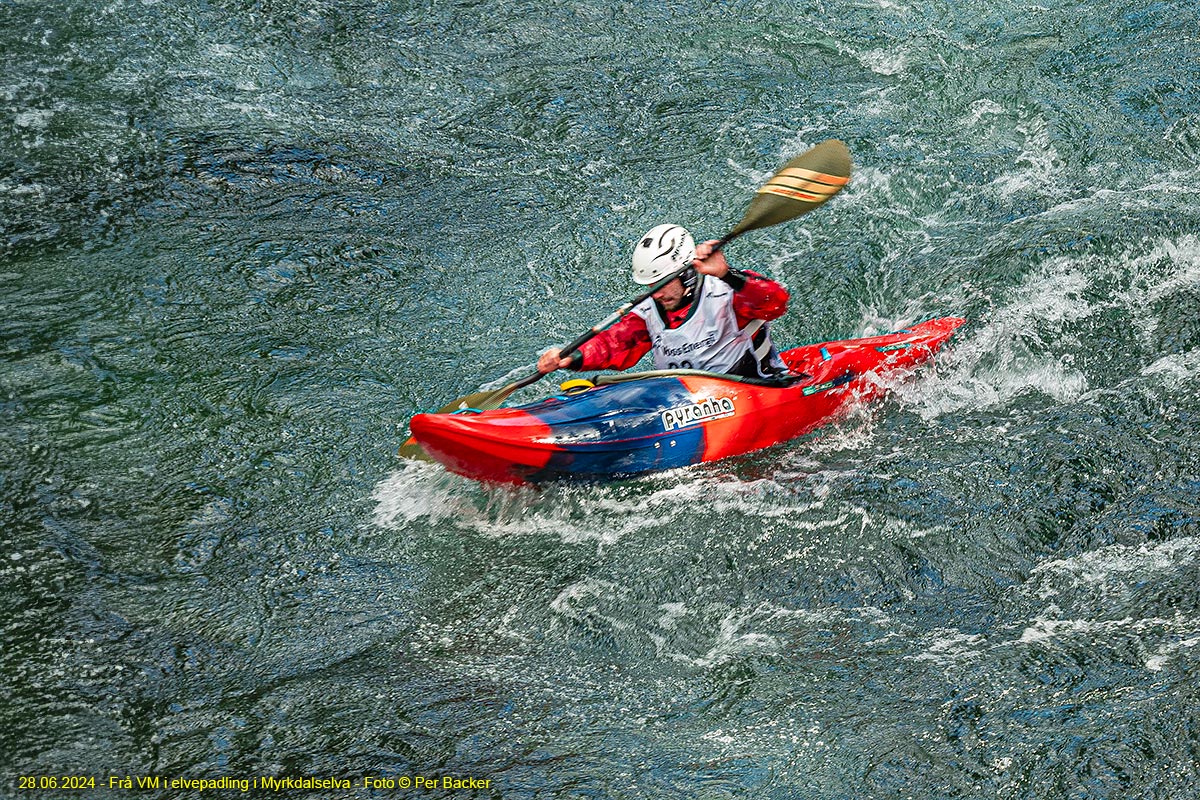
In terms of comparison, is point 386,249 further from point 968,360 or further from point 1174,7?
point 1174,7

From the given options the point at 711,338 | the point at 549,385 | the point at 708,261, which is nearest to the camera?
the point at 708,261

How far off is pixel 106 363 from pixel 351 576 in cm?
240

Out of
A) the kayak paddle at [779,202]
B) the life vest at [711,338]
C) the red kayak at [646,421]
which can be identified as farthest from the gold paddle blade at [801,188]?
the red kayak at [646,421]

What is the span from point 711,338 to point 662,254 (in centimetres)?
56

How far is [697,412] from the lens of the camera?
5.88m

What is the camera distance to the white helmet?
5770 mm

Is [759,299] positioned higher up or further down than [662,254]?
further down

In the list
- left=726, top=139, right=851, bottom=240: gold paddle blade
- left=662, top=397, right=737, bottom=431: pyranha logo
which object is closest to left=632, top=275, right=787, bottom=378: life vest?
left=662, top=397, right=737, bottom=431: pyranha logo

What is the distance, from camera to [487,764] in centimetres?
435

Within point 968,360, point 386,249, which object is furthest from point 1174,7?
point 386,249

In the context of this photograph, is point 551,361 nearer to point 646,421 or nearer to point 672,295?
point 646,421

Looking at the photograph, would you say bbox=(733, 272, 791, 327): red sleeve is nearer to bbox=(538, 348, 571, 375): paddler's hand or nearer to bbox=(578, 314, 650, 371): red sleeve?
bbox=(578, 314, 650, 371): red sleeve

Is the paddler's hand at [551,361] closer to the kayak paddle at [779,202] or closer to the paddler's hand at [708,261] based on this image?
the kayak paddle at [779,202]

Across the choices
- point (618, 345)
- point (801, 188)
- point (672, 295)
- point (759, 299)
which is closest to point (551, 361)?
point (618, 345)
